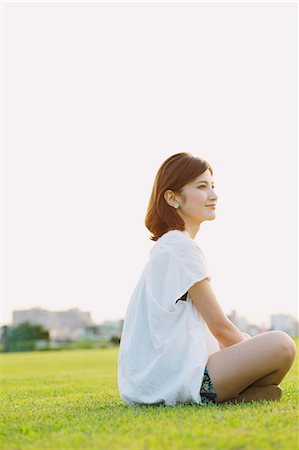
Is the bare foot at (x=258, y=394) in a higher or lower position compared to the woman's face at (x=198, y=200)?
lower

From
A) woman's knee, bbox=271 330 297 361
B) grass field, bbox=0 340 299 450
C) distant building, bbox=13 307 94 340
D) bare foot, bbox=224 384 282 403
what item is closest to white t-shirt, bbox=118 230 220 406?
grass field, bbox=0 340 299 450

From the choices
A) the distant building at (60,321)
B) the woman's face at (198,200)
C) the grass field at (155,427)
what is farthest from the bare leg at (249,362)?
the distant building at (60,321)

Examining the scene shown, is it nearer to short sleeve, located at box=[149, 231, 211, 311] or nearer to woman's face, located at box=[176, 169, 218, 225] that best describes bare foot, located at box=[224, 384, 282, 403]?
short sleeve, located at box=[149, 231, 211, 311]

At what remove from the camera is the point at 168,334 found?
4191 millimetres

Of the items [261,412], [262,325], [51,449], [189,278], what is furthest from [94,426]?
[262,325]

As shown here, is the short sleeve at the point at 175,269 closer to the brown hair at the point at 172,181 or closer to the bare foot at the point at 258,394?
the brown hair at the point at 172,181

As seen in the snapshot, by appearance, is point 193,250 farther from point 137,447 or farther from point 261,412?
point 137,447

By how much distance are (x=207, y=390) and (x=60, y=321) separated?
190 feet

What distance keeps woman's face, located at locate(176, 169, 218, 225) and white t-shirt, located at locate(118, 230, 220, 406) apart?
166 millimetres

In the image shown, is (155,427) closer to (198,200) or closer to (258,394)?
(258,394)

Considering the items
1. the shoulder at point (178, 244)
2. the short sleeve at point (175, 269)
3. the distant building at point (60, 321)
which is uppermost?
the shoulder at point (178, 244)

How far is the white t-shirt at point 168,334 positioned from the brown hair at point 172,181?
15cm

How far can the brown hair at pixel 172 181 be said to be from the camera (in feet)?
14.7

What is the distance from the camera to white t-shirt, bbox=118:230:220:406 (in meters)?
4.10
